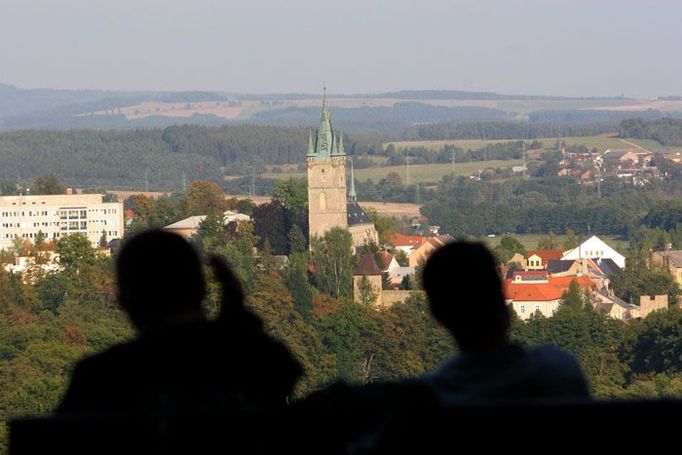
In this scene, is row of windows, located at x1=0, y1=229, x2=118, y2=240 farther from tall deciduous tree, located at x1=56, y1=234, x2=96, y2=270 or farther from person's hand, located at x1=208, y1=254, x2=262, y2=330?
person's hand, located at x1=208, y1=254, x2=262, y2=330

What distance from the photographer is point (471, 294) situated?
609 cm

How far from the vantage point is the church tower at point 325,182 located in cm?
12206

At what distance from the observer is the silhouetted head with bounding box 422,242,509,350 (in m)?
6.07

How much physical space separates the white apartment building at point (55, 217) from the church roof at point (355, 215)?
32567 millimetres

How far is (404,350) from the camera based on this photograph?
8525 centimetres

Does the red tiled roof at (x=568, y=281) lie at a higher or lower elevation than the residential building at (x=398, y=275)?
lower

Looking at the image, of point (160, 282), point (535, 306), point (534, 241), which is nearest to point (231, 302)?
point (160, 282)

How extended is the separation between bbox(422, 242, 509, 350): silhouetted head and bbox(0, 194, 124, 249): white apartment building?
15126 centimetres

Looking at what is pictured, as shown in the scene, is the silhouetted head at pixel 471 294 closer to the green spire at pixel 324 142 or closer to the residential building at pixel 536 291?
the residential building at pixel 536 291

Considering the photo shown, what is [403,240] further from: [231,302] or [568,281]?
[231,302]

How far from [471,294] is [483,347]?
0.49 feet

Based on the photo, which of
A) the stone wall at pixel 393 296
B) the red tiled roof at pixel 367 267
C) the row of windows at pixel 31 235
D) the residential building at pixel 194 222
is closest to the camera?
the stone wall at pixel 393 296

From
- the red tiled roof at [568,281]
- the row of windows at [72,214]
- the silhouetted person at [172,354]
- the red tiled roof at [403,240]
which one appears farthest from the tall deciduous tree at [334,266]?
the silhouetted person at [172,354]

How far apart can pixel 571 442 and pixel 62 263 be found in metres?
103
